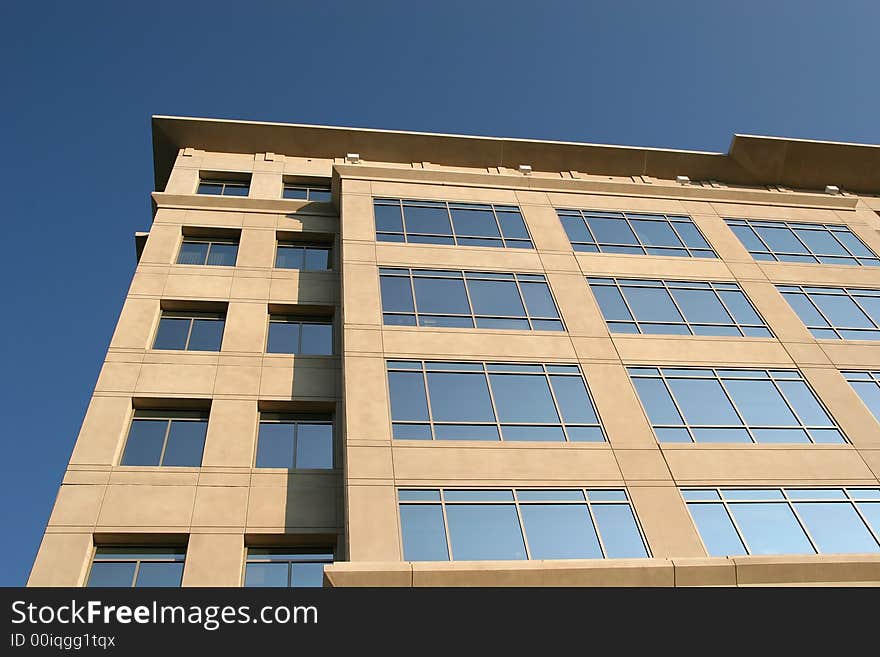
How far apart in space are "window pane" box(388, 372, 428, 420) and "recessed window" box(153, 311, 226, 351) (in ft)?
18.0

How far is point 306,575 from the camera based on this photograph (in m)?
14.6

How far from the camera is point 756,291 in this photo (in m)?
A: 21.0

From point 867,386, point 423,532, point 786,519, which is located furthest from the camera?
point 867,386

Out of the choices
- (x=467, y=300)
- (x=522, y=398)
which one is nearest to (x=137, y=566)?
(x=522, y=398)

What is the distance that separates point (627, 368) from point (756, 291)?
19.7 feet

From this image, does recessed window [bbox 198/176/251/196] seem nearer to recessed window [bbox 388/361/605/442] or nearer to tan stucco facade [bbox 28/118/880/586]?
tan stucco facade [bbox 28/118/880/586]

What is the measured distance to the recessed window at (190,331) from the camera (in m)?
19.2

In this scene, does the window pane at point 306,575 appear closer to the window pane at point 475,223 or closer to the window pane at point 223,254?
the window pane at point 223,254

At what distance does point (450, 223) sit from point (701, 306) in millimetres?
7619

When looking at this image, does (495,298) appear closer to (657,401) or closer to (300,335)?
(657,401)

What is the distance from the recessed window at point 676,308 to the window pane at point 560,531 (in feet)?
20.8

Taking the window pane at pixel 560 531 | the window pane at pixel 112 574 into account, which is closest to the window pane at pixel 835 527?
the window pane at pixel 560 531

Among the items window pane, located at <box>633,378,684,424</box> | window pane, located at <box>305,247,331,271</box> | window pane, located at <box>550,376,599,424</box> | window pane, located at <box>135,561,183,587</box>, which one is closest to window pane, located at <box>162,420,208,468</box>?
window pane, located at <box>135,561,183,587</box>
